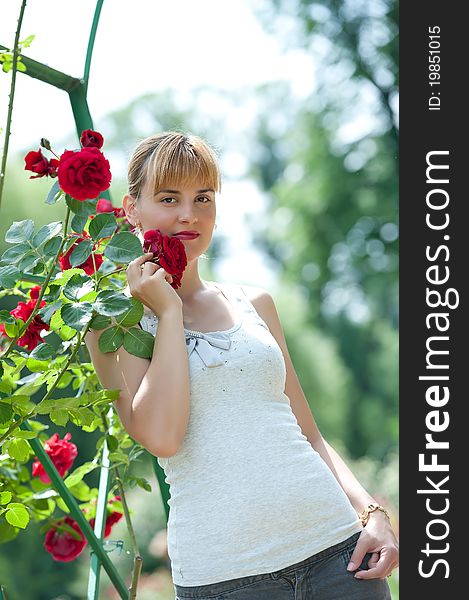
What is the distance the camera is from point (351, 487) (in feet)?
5.02

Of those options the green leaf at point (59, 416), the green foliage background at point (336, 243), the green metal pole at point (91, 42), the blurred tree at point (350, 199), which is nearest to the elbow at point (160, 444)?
the green leaf at point (59, 416)

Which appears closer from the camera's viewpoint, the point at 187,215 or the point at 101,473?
the point at 187,215

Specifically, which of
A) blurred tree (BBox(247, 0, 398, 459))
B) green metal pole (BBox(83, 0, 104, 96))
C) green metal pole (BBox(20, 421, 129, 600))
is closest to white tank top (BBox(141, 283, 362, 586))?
green metal pole (BBox(20, 421, 129, 600))

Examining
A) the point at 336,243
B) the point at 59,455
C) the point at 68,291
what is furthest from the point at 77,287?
the point at 336,243

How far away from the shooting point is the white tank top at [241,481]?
4.30ft

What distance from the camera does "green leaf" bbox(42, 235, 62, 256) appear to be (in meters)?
1.30

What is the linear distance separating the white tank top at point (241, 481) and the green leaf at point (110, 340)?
12 centimetres

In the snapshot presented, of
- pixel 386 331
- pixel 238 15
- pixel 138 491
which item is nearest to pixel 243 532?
pixel 138 491

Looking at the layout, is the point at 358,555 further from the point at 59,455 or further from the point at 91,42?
the point at 91,42

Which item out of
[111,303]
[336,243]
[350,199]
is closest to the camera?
[111,303]

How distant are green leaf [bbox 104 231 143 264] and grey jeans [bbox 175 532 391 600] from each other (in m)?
0.47

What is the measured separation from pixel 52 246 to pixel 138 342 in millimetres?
177

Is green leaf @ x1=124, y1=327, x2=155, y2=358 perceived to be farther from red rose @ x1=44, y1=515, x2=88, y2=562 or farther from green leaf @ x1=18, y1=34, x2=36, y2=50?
red rose @ x1=44, y1=515, x2=88, y2=562

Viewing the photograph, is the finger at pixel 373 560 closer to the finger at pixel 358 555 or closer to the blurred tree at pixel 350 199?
the finger at pixel 358 555
